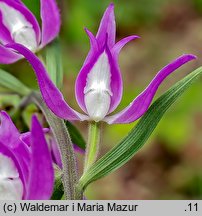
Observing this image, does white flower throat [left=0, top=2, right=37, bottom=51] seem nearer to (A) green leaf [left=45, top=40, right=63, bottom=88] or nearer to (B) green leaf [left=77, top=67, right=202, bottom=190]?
(A) green leaf [left=45, top=40, right=63, bottom=88]

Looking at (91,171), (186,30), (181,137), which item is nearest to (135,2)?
(186,30)

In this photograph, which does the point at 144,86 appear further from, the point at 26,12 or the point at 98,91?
the point at 98,91

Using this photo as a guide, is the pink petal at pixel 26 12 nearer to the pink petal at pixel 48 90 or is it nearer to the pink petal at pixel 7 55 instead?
the pink petal at pixel 7 55

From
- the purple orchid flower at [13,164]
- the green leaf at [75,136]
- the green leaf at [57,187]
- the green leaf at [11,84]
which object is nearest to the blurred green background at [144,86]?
the green leaf at [11,84]

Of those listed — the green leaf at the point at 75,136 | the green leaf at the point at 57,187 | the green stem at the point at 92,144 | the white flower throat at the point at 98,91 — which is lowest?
the green leaf at the point at 57,187

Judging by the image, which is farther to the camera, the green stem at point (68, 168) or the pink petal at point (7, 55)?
the pink petal at point (7, 55)

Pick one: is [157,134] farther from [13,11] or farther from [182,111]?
[13,11]

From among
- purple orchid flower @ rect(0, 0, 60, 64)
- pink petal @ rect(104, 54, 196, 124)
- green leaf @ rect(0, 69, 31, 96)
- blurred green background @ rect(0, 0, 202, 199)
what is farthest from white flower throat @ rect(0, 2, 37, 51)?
blurred green background @ rect(0, 0, 202, 199)

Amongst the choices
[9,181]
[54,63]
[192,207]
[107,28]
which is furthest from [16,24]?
[192,207]
